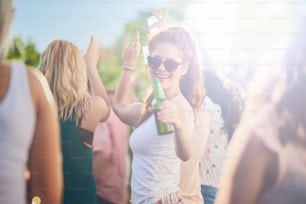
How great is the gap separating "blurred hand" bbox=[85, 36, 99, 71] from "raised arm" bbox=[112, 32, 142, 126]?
0.15m

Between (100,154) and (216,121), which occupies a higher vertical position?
(216,121)

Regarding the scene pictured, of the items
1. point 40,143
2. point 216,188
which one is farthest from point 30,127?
point 216,188

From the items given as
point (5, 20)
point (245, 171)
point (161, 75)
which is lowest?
point (245, 171)

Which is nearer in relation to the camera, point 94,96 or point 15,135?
point 15,135

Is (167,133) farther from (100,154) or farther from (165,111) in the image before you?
(100,154)

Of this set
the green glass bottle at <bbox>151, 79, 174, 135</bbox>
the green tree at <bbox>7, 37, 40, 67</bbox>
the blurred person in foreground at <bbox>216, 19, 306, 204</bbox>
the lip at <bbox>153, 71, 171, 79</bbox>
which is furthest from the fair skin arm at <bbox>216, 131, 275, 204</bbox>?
the green tree at <bbox>7, 37, 40, 67</bbox>

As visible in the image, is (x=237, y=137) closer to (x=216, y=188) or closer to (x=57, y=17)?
(x=216, y=188)

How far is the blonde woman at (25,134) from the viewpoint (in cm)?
256

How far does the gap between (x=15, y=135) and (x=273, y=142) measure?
1298mm

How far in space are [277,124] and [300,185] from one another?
0.33 metres

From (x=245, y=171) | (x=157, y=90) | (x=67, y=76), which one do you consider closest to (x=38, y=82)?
(x=67, y=76)

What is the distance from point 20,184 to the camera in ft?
8.58

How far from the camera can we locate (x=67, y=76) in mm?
2691

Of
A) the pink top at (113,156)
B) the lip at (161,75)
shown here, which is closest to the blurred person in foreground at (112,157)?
the pink top at (113,156)
